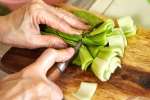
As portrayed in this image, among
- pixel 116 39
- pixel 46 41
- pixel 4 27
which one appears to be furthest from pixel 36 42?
pixel 116 39

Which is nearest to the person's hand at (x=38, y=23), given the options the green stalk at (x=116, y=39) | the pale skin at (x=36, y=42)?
the pale skin at (x=36, y=42)

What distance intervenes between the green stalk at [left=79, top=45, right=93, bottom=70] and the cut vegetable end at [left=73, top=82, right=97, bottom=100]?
0.06 m

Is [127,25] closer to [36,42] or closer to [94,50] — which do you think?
[94,50]

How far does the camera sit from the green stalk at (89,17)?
4.00 ft

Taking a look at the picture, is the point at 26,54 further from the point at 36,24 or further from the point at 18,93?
the point at 18,93

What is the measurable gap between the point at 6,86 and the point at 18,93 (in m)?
0.06

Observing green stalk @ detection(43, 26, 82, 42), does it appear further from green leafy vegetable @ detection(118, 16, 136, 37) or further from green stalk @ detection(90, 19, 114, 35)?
green leafy vegetable @ detection(118, 16, 136, 37)

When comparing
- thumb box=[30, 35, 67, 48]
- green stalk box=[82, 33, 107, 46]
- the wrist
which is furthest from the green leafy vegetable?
the wrist

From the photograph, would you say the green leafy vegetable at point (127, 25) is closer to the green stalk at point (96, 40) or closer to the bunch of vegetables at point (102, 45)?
the bunch of vegetables at point (102, 45)

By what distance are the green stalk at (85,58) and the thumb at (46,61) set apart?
52 mm

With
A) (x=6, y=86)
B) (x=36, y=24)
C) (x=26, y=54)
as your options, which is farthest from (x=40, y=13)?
(x=6, y=86)

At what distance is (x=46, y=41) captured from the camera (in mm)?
1191

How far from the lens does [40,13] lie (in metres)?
1.20

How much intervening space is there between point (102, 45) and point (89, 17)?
149 mm
